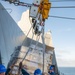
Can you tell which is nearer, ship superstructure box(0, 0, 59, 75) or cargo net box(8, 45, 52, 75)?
ship superstructure box(0, 0, 59, 75)

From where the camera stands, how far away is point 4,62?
34.8ft

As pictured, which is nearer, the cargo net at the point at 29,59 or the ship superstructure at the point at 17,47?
the ship superstructure at the point at 17,47

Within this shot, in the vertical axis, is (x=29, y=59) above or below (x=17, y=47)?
below

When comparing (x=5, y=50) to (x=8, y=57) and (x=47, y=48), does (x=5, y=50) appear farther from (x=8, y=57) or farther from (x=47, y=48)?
(x=47, y=48)

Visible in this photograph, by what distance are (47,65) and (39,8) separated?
6.29 metres

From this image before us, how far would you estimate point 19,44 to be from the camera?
46.2 feet

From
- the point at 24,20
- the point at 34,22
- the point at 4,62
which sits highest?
the point at 24,20

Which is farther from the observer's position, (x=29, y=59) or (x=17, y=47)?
(x=17, y=47)

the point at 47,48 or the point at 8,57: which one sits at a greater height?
the point at 47,48

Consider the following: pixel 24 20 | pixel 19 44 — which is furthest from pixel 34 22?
pixel 24 20

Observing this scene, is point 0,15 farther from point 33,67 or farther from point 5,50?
point 33,67

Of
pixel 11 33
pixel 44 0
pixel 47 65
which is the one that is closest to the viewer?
pixel 44 0

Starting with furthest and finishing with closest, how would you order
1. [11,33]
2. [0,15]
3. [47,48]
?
1. [47,48]
2. [11,33]
3. [0,15]

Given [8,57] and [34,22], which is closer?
[34,22]
